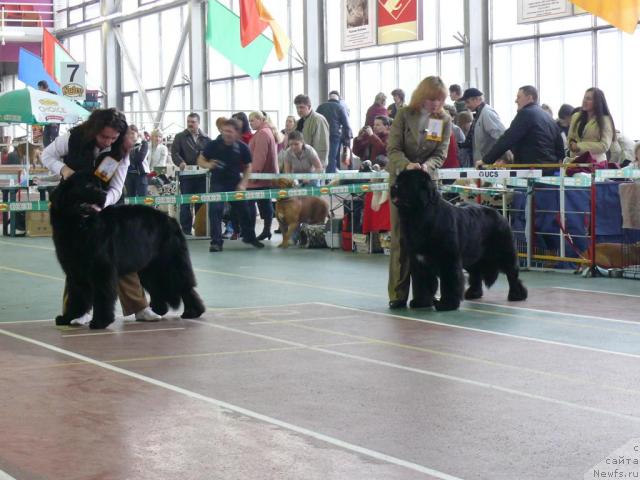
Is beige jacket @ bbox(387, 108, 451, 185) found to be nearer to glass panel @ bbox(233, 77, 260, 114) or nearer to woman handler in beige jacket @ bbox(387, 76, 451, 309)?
woman handler in beige jacket @ bbox(387, 76, 451, 309)

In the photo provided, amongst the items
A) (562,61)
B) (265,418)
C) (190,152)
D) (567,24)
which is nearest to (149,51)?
(562,61)

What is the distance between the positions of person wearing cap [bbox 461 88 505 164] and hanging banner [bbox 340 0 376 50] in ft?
34.5

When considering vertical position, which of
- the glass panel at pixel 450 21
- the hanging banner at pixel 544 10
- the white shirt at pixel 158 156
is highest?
the glass panel at pixel 450 21

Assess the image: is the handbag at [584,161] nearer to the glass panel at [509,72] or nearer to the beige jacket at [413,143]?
the beige jacket at [413,143]

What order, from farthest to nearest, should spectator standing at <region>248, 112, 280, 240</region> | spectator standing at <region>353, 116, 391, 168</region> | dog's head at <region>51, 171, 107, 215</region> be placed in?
1. spectator standing at <region>248, 112, 280, 240</region>
2. spectator standing at <region>353, 116, 391, 168</region>
3. dog's head at <region>51, 171, 107, 215</region>

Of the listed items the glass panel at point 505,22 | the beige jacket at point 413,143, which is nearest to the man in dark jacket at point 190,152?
the glass panel at point 505,22

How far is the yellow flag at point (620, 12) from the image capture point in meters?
10.1

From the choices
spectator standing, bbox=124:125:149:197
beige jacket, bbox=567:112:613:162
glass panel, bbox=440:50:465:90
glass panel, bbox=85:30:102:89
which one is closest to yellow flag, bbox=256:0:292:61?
spectator standing, bbox=124:125:149:197

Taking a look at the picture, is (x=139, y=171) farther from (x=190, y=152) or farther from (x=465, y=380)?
(x=465, y=380)

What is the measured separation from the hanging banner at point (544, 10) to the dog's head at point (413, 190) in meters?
11.0

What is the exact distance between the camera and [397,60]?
22922mm

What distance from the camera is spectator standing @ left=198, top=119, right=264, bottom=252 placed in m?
13.2

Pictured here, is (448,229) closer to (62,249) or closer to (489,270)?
(489,270)

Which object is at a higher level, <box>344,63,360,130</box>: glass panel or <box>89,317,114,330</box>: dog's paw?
<box>344,63,360,130</box>: glass panel
